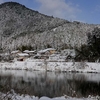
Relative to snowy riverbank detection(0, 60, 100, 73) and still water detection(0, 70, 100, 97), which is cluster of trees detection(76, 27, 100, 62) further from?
still water detection(0, 70, 100, 97)

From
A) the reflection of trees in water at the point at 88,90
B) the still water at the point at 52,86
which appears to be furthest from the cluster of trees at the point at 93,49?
the reflection of trees in water at the point at 88,90

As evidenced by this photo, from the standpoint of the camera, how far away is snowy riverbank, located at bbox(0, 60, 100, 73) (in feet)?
151

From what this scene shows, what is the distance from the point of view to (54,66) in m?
50.1

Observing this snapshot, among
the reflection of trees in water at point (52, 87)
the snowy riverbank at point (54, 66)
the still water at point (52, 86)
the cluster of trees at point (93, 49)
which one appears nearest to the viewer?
the still water at point (52, 86)

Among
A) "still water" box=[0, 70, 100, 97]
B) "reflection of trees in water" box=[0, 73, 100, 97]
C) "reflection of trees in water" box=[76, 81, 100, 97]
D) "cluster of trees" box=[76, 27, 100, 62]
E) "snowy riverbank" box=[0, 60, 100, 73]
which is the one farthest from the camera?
"cluster of trees" box=[76, 27, 100, 62]

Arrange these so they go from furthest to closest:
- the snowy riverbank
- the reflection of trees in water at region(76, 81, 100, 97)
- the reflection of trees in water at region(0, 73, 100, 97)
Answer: the snowy riverbank → the reflection of trees in water at region(76, 81, 100, 97) → the reflection of trees in water at region(0, 73, 100, 97)

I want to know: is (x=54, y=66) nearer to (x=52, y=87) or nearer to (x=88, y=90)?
(x=52, y=87)

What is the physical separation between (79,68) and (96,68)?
12.7 feet

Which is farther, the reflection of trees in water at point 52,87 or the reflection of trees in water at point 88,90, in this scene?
the reflection of trees in water at point 88,90

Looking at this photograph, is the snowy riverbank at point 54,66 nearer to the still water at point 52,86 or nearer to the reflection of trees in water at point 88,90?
the still water at point 52,86

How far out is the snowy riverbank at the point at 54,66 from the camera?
46169 mm

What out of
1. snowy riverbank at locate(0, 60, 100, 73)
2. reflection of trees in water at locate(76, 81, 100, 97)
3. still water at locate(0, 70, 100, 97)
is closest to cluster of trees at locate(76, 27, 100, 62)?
snowy riverbank at locate(0, 60, 100, 73)

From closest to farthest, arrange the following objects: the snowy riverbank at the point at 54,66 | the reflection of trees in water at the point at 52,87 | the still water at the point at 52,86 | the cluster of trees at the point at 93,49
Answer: the still water at the point at 52,86 → the reflection of trees in water at the point at 52,87 → the snowy riverbank at the point at 54,66 → the cluster of trees at the point at 93,49

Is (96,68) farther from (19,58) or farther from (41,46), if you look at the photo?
(41,46)
